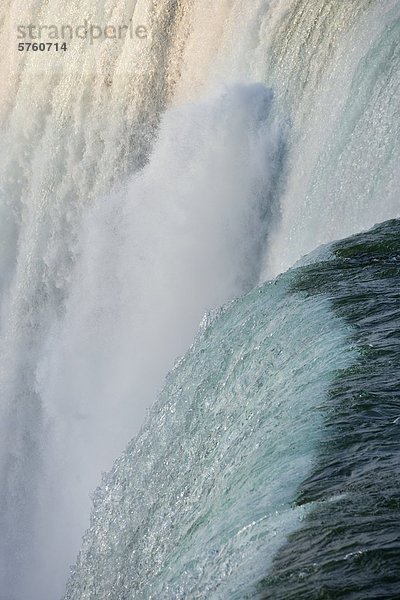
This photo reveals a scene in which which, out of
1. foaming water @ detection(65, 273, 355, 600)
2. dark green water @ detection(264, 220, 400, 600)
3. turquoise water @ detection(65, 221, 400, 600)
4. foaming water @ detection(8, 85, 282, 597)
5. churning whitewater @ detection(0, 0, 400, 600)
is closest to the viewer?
dark green water @ detection(264, 220, 400, 600)

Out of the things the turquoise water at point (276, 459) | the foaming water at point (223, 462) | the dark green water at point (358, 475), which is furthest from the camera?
the foaming water at point (223, 462)

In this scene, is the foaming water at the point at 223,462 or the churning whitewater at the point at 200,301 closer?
the foaming water at the point at 223,462

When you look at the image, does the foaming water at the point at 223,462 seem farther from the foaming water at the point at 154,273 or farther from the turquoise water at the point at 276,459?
the foaming water at the point at 154,273

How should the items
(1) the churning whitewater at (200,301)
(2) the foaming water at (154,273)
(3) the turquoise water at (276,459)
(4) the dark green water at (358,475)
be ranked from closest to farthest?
1. (4) the dark green water at (358,475)
2. (3) the turquoise water at (276,459)
3. (1) the churning whitewater at (200,301)
4. (2) the foaming water at (154,273)

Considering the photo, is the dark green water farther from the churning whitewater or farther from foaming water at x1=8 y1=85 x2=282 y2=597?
foaming water at x1=8 y1=85 x2=282 y2=597

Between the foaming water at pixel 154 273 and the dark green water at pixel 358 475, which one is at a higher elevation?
the foaming water at pixel 154 273

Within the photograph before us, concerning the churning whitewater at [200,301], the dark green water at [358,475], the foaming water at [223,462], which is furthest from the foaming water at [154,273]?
the dark green water at [358,475]

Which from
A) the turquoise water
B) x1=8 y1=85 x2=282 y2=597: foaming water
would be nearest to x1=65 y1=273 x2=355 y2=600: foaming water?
the turquoise water

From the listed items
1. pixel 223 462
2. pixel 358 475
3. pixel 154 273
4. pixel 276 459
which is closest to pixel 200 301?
pixel 154 273

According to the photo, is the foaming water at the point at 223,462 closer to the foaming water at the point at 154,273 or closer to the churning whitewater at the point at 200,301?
the churning whitewater at the point at 200,301

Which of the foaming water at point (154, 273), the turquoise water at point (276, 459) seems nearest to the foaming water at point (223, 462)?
the turquoise water at point (276, 459)
